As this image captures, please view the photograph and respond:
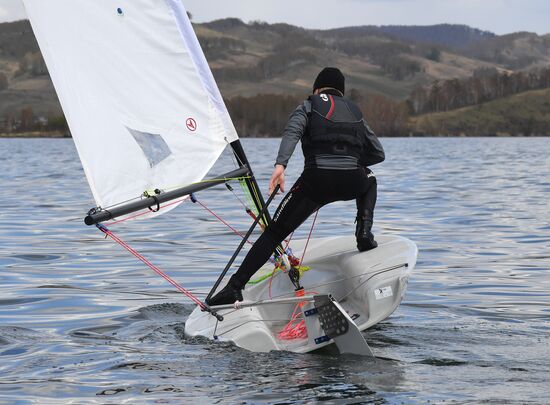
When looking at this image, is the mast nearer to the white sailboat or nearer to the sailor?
the white sailboat

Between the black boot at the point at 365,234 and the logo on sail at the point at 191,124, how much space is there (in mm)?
1877

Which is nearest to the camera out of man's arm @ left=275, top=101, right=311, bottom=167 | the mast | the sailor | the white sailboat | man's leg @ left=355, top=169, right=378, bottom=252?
man's arm @ left=275, top=101, right=311, bottom=167

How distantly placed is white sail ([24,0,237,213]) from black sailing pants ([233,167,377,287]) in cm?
89

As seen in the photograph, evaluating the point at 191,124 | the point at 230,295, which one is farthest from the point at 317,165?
the point at 230,295

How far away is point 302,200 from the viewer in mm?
8484

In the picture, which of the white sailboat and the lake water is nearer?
the lake water

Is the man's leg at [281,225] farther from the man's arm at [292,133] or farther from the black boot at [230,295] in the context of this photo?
the man's arm at [292,133]

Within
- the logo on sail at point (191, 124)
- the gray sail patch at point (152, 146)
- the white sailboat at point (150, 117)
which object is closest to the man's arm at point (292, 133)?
the white sailboat at point (150, 117)

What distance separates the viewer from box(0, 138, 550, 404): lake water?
7.11 meters

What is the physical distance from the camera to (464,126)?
195000 mm

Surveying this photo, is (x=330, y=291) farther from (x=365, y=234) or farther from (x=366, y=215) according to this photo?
(x=366, y=215)

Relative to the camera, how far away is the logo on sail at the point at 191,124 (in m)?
8.86

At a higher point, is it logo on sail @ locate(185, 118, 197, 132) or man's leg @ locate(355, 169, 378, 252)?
logo on sail @ locate(185, 118, 197, 132)

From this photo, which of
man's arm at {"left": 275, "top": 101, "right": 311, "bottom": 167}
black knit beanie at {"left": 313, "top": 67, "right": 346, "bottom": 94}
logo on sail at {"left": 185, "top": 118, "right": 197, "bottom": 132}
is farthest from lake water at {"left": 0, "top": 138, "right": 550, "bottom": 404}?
black knit beanie at {"left": 313, "top": 67, "right": 346, "bottom": 94}
